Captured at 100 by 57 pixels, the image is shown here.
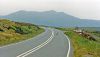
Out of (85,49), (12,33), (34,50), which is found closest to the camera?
(34,50)

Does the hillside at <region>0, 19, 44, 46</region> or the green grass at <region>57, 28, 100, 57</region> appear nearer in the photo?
the green grass at <region>57, 28, 100, 57</region>

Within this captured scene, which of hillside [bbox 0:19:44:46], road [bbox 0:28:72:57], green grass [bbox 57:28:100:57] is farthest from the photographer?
hillside [bbox 0:19:44:46]

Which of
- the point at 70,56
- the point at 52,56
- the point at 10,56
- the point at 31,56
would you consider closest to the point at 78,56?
the point at 70,56

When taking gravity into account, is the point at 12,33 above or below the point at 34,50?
below

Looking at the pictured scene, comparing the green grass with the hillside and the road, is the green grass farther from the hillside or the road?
the hillside

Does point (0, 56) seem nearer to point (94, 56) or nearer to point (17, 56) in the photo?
point (17, 56)

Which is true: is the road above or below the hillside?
above

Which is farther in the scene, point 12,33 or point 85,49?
point 12,33

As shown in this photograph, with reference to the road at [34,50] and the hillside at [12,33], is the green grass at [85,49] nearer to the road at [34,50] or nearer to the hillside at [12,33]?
the road at [34,50]

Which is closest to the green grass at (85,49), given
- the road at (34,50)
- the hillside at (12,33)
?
the road at (34,50)

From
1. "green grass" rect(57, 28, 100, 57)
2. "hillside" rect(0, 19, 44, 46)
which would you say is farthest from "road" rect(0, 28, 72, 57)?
"hillside" rect(0, 19, 44, 46)

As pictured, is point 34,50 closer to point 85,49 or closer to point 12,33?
point 85,49

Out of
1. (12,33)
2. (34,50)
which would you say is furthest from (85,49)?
(12,33)

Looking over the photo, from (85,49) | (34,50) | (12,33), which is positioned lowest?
(12,33)
